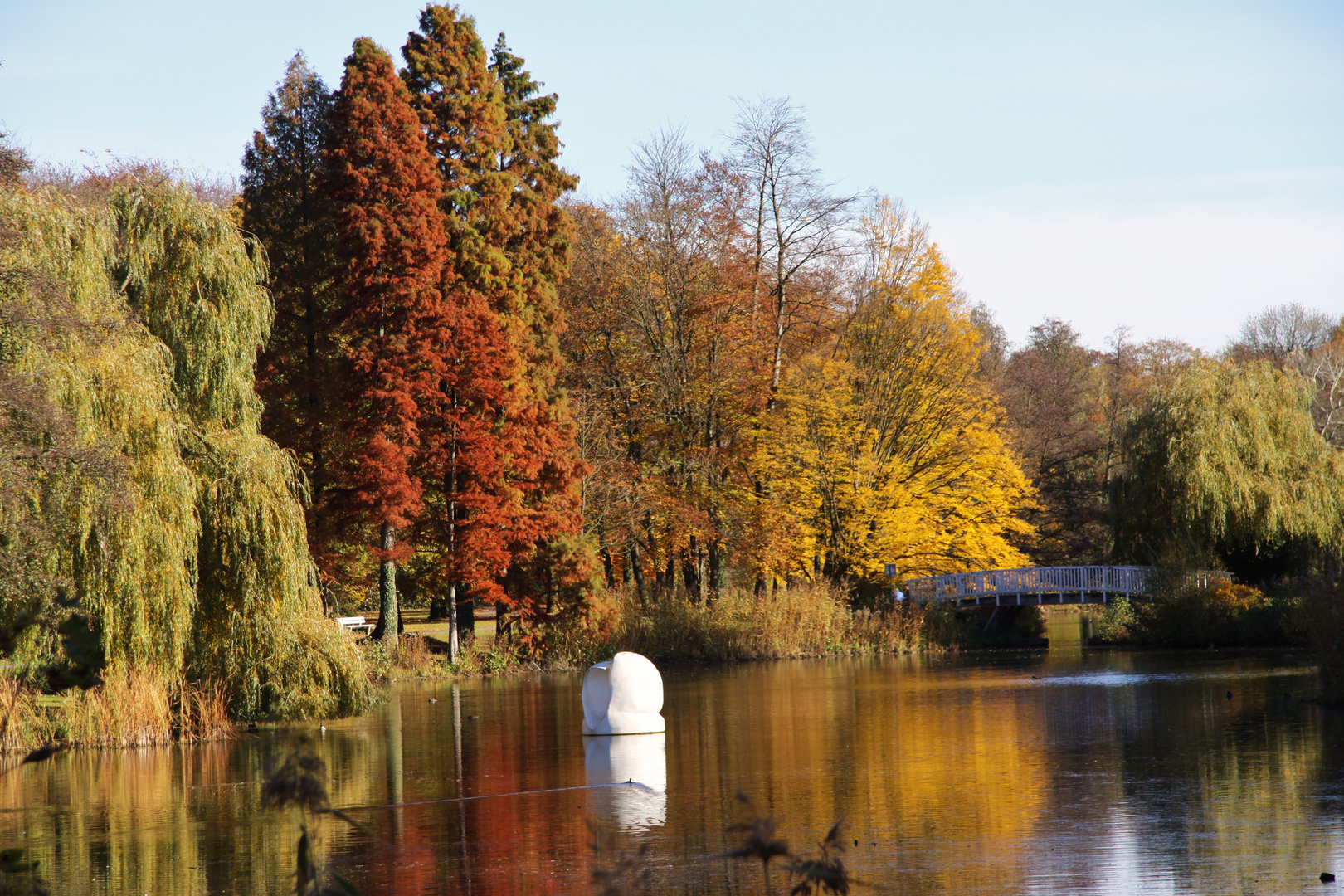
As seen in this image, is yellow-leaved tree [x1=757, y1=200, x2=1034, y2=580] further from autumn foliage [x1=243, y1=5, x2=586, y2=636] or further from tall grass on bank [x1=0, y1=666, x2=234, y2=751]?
tall grass on bank [x1=0, y1=666, x2=234, y2=751]

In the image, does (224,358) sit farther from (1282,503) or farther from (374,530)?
(1282,503)

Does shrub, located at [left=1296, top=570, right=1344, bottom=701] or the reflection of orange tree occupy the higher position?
shrub, located at [left=1296, top=570, right=1344, bottom=701]

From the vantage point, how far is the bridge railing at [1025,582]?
3606 cm

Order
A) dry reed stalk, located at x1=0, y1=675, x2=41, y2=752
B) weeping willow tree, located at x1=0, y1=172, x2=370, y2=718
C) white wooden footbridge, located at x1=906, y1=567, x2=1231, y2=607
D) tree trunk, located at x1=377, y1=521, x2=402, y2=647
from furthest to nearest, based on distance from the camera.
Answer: white wooden footbridge, located at x1=906, y1=567, x2=1231, y2=607
tree trunk, located at x1=377, y1=521, x2=402, y2=647
dry reed stalk, located at x1=0, y1=675, x2=41, y2=752
weeping willow tree, located at x1=0, y1=172, x2=370, y2=718

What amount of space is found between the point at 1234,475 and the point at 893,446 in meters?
9.57

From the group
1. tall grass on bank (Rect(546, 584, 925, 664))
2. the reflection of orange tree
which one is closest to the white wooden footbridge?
tall grass on bank (Rect(546, 584, 925, 664))

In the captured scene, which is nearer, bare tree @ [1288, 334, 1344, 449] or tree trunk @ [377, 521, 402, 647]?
tree trunk @ [377, 521, 402, 647]

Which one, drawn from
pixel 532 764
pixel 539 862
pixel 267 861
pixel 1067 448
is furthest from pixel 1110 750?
pixel 1067 448

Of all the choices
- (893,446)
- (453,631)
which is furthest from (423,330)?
(893,446)

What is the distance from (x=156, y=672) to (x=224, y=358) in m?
5.30

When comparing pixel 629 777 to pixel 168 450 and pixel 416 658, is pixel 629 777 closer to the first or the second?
pixel 168 450

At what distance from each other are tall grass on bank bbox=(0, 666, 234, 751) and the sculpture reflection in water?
20.1ft

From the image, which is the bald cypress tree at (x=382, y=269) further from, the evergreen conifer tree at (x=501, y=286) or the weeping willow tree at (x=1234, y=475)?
the weeping willow tree at (x=1234, y=475)

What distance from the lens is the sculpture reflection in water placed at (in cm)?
1456
